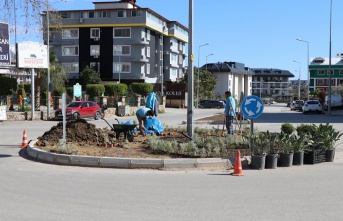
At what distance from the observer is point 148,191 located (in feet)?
26.9

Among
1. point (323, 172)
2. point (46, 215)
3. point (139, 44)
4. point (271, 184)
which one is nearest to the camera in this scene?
point (46, 215)

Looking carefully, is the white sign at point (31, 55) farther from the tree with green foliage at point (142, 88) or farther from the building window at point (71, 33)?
the building window at point (71, 33)

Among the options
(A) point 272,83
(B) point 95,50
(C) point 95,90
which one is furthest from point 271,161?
(A) point 272,83

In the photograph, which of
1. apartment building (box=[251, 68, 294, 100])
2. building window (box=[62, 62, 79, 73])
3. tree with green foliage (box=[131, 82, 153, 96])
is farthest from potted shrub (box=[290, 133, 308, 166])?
apartment building (box=[251, 68, 294, 100])

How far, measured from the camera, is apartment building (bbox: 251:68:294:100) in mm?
174625

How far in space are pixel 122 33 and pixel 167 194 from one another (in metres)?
68.2

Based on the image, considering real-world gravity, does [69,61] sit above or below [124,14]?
below

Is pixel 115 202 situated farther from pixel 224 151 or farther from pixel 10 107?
pixel 10 107

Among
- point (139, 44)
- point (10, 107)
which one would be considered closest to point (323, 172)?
point (10, 107)

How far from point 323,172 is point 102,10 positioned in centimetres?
6772

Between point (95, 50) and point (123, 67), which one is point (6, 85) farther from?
→ point (95, 50)

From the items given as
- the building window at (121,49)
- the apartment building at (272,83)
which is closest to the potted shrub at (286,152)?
the building window at (121,49)

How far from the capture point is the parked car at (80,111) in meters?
34.2

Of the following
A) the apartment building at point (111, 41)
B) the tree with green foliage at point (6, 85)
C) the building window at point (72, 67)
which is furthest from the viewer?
the building window at point (72, 67)
